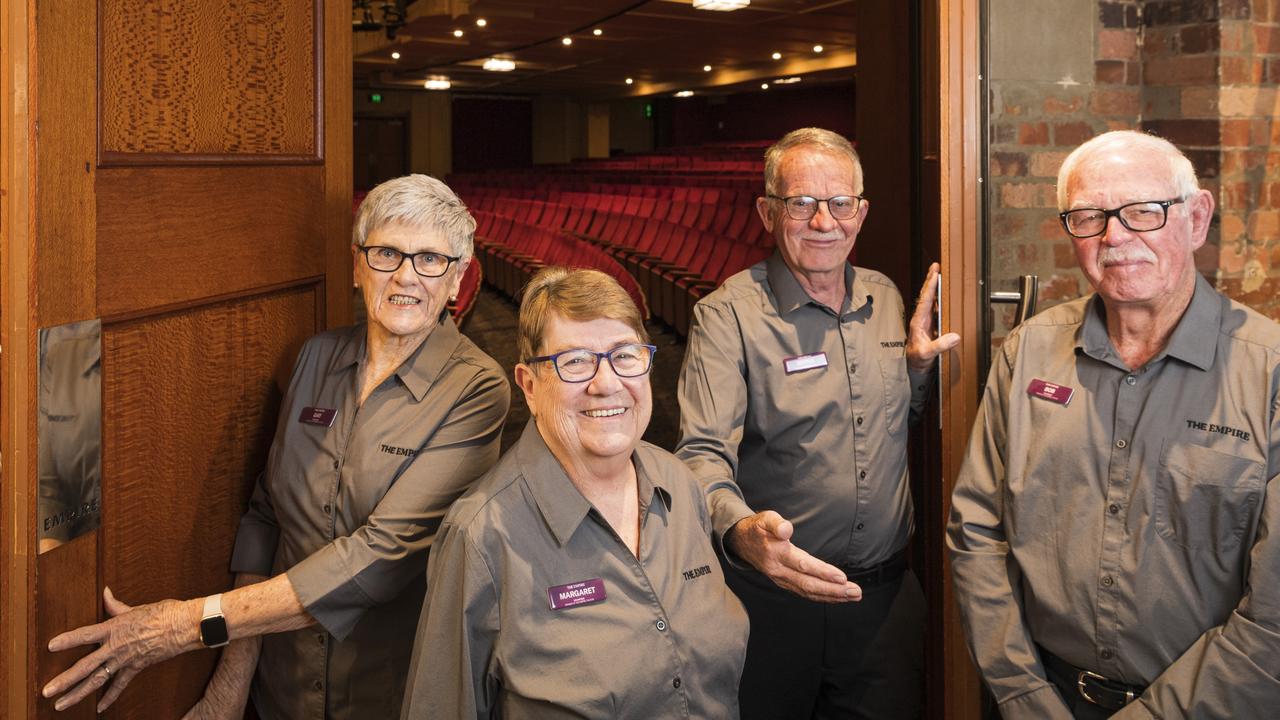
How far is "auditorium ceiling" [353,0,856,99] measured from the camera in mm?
11680

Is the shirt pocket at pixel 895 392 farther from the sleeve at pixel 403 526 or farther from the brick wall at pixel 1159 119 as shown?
the sleeve at pixel 403 526

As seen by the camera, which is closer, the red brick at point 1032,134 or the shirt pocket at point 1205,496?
the shirt pocket at point 1205,496

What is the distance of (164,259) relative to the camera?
5.41ft

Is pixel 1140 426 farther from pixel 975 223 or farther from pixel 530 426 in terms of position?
pixel 530 426

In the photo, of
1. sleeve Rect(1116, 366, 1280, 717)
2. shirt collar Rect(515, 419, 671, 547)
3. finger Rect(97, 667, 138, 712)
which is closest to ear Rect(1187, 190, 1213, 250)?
sleeve Rect(1116, 366, 1280, 717)

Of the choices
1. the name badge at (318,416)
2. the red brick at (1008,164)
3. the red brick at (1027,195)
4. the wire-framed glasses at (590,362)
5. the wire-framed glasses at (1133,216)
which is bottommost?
the name badge at (318,416)

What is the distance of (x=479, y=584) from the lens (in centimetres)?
143

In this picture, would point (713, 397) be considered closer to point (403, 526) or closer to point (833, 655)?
point (833, 655)

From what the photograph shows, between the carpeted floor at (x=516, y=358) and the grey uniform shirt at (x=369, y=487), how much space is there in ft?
5.17

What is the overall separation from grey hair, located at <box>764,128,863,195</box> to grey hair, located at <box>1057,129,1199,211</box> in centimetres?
53

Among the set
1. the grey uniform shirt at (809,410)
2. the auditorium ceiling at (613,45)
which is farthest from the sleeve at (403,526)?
the auditorium ceiling at (613,45)

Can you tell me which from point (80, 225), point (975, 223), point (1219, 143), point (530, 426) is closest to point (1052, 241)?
point (975, 223)

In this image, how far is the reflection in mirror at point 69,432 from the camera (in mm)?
1357

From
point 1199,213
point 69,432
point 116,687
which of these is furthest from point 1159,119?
point 116,687
